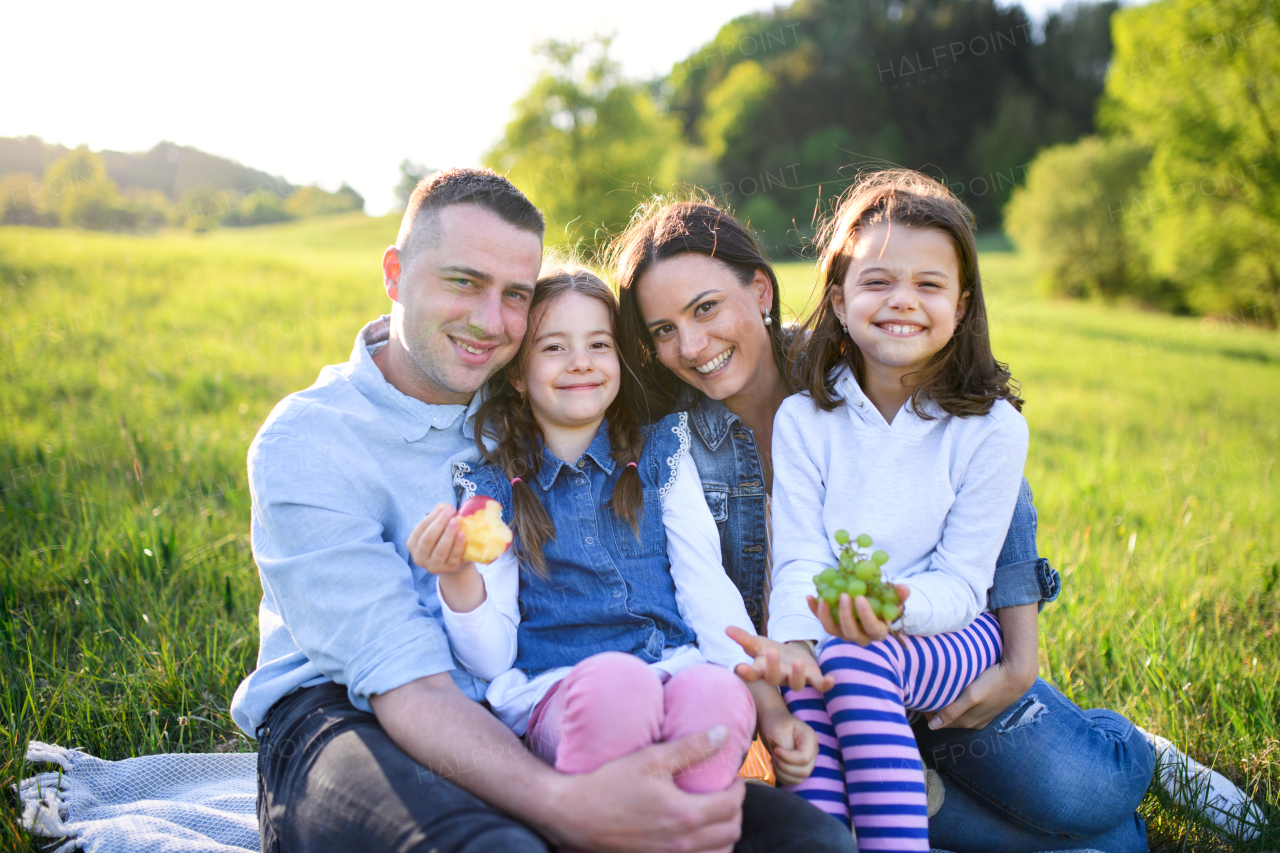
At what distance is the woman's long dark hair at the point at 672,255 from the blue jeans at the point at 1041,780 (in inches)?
53.1

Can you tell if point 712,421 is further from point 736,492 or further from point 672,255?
point 672,255

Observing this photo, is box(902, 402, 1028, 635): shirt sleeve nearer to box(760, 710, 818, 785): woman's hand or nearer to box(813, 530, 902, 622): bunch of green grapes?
box(813, 530, 902, 622): bunch of green grapes

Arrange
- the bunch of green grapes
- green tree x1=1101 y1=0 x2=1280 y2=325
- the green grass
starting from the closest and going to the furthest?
the bunch of green grapes < the green grass < green tree x1=1101 y1=0 x2=1280 y2=325

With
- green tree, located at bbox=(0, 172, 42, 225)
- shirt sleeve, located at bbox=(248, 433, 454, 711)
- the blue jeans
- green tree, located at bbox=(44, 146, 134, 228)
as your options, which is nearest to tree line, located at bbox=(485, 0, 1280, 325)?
shirt sleeve, located at bbox=(248, 433, 454, 711)

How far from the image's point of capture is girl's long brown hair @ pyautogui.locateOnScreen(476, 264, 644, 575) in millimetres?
2309

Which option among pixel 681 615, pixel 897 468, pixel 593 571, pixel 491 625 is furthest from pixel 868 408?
pixel 491 625

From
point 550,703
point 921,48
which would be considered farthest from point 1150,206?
point 921,48

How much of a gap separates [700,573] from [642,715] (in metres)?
0.65

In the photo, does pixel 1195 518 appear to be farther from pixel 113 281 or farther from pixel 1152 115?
pixel 1152 115

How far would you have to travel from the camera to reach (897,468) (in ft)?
7.65

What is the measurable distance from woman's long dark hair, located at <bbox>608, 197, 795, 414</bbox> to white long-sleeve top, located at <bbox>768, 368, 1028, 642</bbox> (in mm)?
426

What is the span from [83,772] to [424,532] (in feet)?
5.72

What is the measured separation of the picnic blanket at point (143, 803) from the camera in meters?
2.20

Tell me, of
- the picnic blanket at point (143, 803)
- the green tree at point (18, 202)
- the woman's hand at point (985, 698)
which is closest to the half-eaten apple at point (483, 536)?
the picnic blanket at point (143, 803)
